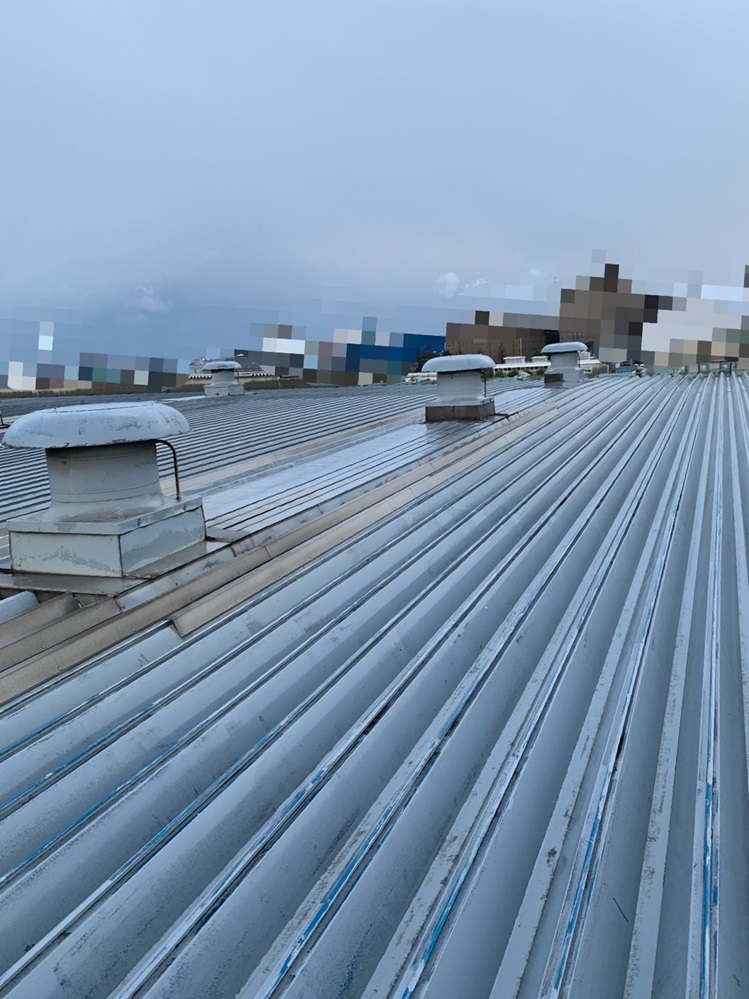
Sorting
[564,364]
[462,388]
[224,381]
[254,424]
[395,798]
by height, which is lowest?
[395,798]

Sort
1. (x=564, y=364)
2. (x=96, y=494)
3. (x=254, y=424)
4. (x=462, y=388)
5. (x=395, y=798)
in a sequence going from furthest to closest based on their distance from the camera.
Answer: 1. (x=564, y=364)
2. (x=254, y=424)
3. (x=462, y=388)
4. (x=96, y=494)
5. (x=395, y=798)

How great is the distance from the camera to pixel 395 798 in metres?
2.22

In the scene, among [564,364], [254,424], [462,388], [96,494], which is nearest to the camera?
[96,494]

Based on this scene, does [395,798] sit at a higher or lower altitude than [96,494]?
lower

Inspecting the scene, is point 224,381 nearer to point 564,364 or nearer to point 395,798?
point 564,364

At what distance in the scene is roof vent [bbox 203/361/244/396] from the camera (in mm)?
15953

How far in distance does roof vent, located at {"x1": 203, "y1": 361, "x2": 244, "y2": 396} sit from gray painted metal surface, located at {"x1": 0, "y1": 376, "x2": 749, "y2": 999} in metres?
13.0

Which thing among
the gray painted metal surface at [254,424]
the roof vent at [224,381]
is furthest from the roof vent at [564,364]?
the roof vent at [224,381]

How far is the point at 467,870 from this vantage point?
197cm

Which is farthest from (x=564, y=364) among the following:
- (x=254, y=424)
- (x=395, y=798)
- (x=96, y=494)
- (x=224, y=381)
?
(x=395, y=798)

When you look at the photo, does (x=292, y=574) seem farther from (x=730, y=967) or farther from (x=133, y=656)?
(x=730, y=967)

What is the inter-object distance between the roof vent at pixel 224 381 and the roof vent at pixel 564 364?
22.1 ft

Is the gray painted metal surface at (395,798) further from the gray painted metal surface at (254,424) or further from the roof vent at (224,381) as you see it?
the roof vent at (224,381)

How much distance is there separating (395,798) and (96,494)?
2013mm
